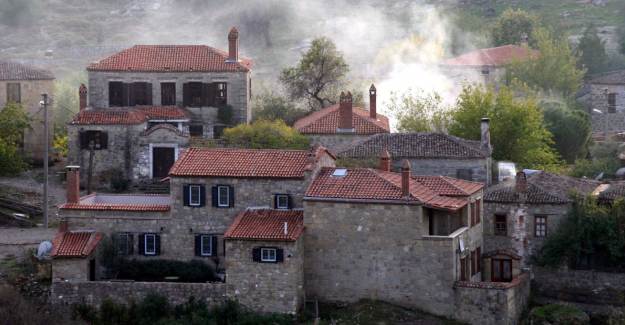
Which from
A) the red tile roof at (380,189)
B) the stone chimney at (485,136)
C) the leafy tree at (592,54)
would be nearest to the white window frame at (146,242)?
the red tile roof at (380,189)

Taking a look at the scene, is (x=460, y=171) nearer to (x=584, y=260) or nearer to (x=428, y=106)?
(x=584, y=260)

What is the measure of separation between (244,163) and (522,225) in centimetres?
1121

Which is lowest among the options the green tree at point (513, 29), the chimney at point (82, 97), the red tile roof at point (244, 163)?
the red tile roof at point (244, 163)

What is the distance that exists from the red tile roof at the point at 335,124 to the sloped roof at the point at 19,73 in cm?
1403

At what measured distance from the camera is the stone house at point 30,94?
7862 cm

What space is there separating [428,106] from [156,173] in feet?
51.1

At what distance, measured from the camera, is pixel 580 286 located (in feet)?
193

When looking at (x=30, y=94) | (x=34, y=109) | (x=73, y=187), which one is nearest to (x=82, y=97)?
(x=34, y=109)

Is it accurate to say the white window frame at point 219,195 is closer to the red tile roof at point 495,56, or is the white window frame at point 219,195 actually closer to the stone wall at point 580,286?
the stone wall at point 580,286

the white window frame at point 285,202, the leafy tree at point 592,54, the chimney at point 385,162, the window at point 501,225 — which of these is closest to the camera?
the white window frame at point 285,202

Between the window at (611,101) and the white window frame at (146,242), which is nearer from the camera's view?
the white window frame at (146,242)

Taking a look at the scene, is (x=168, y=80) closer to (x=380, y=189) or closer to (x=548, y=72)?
(x=380, y=189)

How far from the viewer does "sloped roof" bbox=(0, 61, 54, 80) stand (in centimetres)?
8006

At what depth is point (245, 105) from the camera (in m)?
75.8
